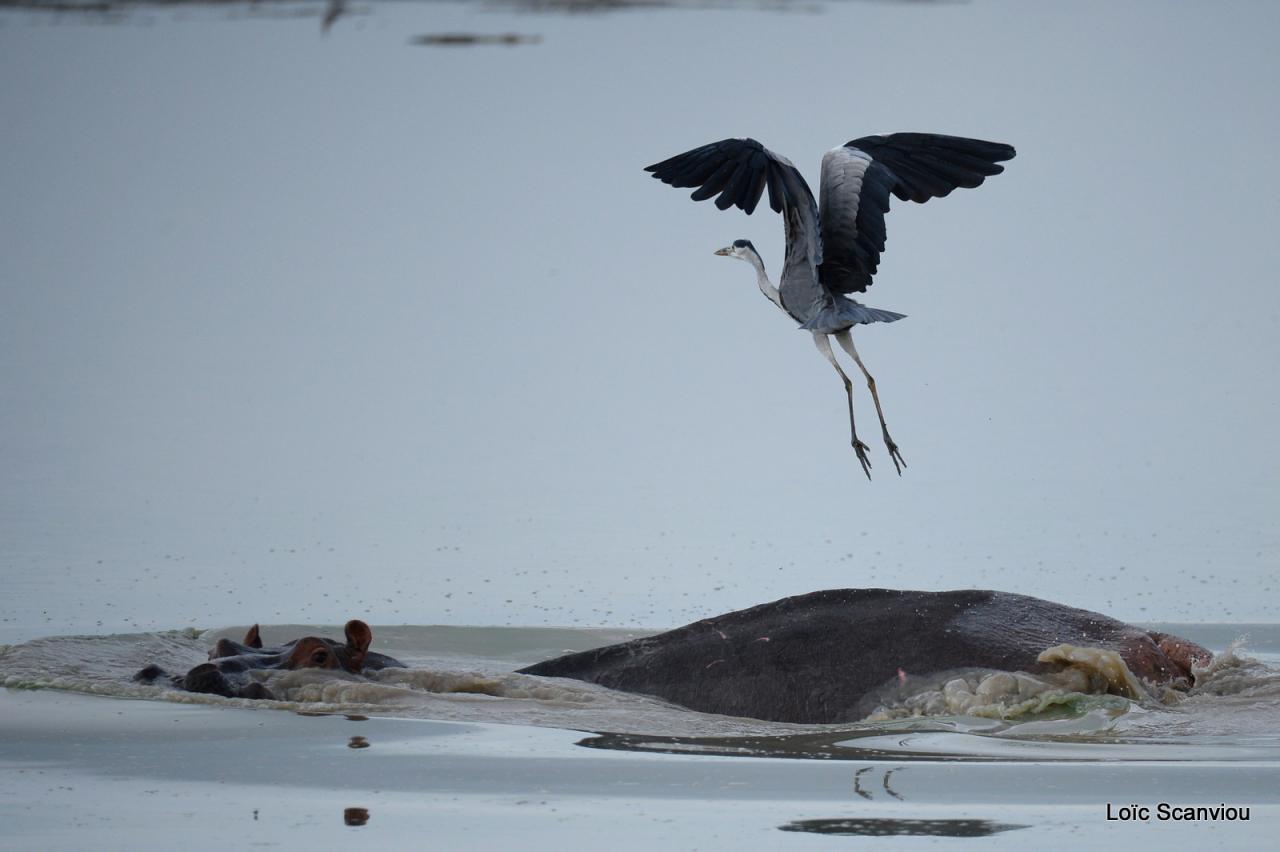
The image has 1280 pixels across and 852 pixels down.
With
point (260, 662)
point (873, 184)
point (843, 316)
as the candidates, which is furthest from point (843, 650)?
point (260, 662)

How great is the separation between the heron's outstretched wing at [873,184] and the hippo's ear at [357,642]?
7.20ft

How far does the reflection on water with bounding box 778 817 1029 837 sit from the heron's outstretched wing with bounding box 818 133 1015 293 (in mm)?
2795

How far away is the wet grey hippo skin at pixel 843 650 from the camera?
7094 mm

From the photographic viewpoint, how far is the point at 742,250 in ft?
24.8

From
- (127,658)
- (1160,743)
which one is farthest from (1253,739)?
(127,658)

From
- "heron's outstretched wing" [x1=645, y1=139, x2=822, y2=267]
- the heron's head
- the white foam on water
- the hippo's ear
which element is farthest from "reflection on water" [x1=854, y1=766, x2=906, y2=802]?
the heron's head

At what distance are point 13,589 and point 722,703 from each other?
464 centimetres

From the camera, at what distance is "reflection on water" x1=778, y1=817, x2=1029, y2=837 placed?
16.0 ft

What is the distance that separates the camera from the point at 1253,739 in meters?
6.37

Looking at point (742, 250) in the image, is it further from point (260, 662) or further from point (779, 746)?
point (260, 662)

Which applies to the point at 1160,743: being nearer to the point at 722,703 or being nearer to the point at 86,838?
the point at 722,703

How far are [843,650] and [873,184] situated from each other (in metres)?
1.78

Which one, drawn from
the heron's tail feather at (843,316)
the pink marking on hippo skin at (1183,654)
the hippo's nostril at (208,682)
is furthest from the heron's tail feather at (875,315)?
the hippo's nostril at (208,682)

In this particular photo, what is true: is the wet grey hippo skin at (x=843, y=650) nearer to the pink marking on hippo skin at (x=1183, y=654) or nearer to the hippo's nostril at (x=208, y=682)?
the pink marking on hippo skin at (x=1183, y=654)
